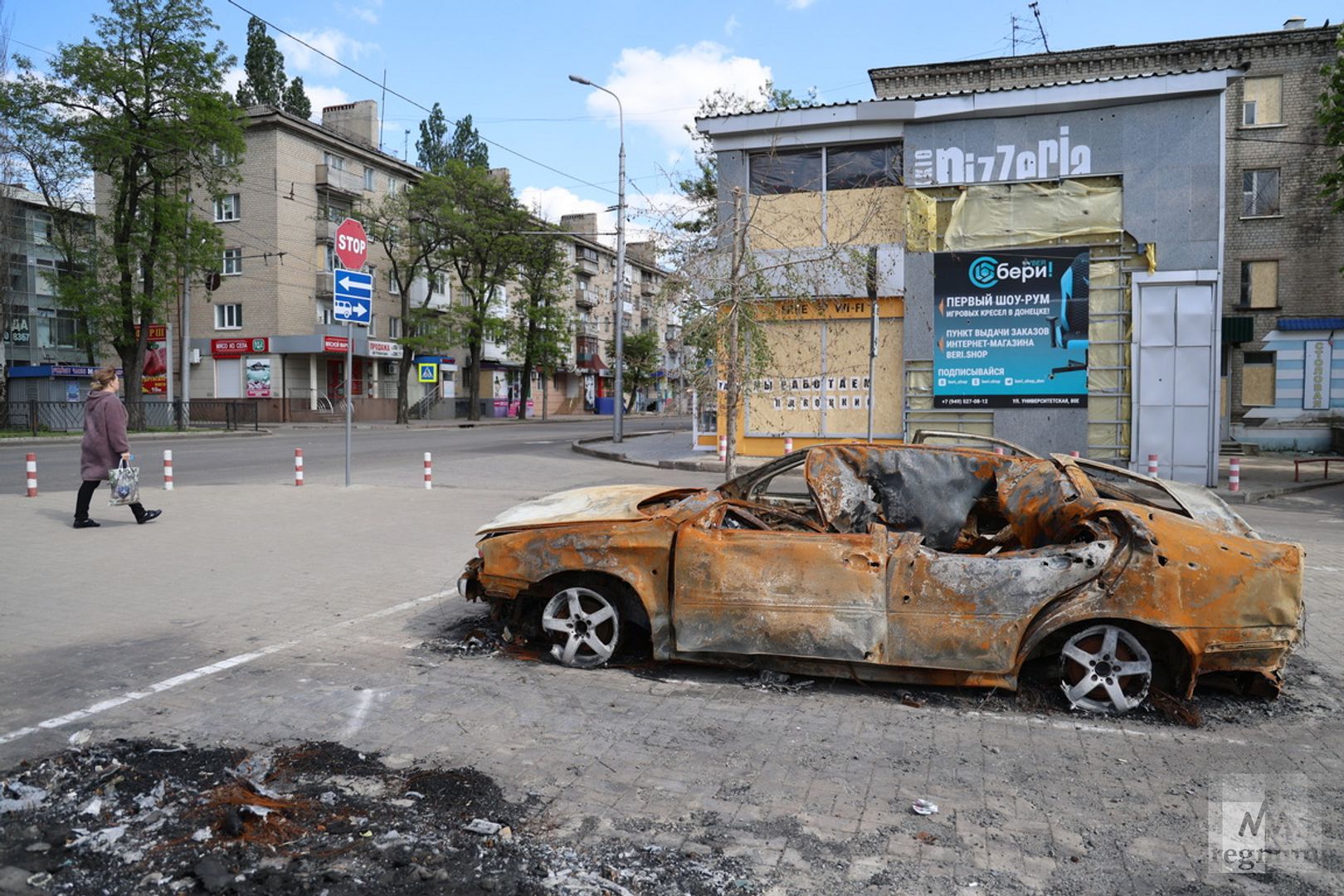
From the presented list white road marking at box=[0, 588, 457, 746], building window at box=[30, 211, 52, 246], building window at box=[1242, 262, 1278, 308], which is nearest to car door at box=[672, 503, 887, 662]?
white road marking at box=[0, 588, 457, 746]

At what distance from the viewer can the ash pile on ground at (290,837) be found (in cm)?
283

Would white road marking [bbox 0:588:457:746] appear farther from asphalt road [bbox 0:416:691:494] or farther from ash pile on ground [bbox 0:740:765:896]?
asphalt road [bbox 0:416:691:494]

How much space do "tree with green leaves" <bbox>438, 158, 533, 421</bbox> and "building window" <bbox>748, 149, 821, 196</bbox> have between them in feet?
77.6

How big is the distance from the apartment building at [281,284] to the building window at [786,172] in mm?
27813

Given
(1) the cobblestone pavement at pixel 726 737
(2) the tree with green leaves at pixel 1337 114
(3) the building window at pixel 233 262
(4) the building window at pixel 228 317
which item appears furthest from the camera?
(4) the building window at pixel 228 317

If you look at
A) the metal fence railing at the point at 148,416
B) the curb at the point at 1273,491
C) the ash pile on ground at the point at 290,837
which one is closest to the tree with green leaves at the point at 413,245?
the metal fence railing at the point at 148,416

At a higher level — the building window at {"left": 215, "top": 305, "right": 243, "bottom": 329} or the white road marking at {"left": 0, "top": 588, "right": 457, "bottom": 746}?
the building window at {"left": 215, "top": 305, "right": 243, "bottom": 329}

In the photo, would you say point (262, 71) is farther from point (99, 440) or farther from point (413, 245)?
point (99, 440)

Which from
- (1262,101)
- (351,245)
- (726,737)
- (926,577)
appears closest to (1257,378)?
(1262,101)

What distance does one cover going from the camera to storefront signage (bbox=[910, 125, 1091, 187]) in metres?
17.8

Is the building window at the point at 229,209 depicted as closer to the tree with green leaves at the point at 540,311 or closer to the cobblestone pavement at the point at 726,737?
the tree with green leaves at the point at 540,311

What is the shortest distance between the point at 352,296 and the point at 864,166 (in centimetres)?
1137

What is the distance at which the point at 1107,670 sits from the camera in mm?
4531

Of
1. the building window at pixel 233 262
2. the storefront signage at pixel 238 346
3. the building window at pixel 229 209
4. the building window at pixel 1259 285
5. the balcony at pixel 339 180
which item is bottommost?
the storefront signage at pixel 238 346
